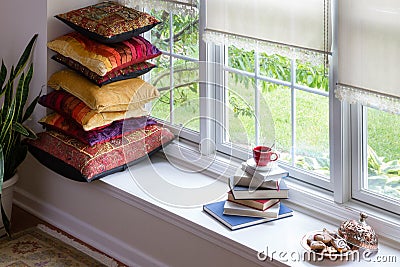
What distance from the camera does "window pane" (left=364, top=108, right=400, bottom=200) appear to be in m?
2.90

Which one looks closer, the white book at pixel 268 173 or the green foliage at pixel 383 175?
the green foliage at pixel 383 175

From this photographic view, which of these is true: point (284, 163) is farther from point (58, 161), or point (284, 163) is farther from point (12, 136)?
point (12, 136)

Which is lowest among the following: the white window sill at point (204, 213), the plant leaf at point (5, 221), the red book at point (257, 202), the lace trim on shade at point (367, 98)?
the plant leaf at point (5, 221)

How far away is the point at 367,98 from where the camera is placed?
2.84 metres

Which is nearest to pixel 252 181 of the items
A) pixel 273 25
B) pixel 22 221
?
pixel 273 25

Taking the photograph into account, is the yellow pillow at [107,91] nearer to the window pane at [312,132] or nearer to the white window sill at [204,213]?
the white window sill at [204,213]

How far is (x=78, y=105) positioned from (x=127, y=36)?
402mm

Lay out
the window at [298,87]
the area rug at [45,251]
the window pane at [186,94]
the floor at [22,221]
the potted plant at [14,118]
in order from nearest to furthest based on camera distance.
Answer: the window at [298,87], the window pane at [186,94], the area rug at [45,251], the potted plant at [14,118], the floor at [22,221]

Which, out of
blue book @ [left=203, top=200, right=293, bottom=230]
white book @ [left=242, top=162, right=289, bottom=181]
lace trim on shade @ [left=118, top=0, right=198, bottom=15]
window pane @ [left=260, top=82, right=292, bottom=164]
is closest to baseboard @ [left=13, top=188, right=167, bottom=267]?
blue book @ [left=203, top=200, right=293, bottom=230]

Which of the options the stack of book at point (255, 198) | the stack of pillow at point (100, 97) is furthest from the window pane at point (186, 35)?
the stack of book at point (255, 198)

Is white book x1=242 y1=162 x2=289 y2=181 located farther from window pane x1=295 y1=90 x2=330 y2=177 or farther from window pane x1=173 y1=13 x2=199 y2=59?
window pane x1=173 y1=13 x2=199 y2=59

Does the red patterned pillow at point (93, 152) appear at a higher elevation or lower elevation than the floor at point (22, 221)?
higher

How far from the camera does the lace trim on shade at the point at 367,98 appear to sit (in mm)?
2764

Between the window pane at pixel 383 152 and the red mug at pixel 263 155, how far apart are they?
413 mm
